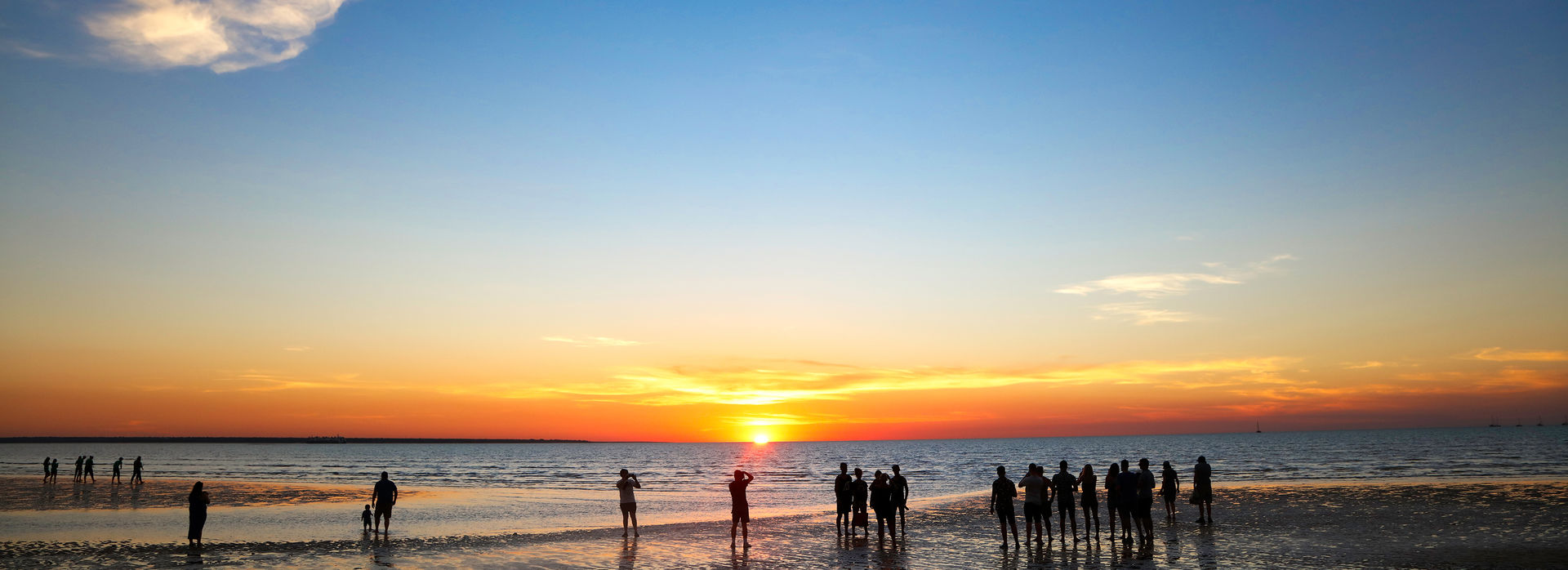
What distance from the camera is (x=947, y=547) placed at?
62.6 feet

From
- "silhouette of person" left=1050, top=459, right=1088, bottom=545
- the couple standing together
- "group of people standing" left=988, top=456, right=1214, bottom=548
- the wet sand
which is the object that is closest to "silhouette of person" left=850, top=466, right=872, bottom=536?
the couple standing together

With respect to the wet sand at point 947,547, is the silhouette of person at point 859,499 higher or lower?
higher

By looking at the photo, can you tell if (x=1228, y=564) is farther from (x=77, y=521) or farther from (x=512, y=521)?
(x=77, y=521)

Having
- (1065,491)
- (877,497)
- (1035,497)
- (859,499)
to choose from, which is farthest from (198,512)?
(1065,491)

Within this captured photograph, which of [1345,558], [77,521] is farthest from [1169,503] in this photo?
[77,521]

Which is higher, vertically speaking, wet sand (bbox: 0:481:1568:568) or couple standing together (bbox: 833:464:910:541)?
couple standing together (bbox: 833:464:910:541)

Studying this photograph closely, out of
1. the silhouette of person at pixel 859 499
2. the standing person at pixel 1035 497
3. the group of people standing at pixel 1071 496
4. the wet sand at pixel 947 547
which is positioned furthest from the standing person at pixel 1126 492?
the silhouette of person at pixel 859 499

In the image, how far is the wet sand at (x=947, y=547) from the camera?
1633 centimetres

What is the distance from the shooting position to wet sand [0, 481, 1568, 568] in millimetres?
16328

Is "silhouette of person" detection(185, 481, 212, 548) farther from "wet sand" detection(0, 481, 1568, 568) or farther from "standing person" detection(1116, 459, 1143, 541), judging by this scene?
"standing person" detection(1116, 459, 1143, 541)

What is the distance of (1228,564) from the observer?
15.5 meters

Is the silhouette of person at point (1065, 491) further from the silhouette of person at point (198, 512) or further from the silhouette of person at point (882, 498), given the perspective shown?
the silhouette of person at point (198, 512)

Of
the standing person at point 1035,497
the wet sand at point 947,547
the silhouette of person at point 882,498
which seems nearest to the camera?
the wet sand at point 947,547

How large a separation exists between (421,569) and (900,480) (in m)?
10.6
